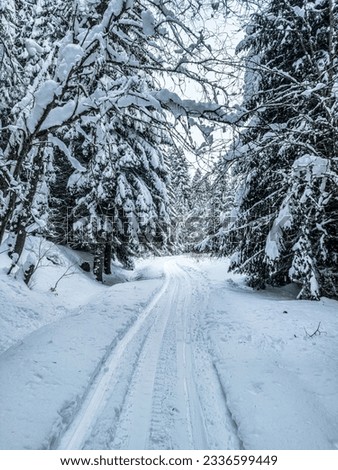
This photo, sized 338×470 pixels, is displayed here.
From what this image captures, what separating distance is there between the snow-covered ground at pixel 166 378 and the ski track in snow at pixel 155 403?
0.04 ft

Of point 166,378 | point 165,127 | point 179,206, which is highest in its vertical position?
point 179,206

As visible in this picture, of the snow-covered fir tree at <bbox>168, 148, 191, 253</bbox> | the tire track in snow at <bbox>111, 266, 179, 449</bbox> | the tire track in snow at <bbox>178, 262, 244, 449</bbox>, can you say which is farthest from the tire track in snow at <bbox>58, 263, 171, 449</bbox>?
the snow-covered fir tree at <bbox>168, 148, 191, 253</bbox>

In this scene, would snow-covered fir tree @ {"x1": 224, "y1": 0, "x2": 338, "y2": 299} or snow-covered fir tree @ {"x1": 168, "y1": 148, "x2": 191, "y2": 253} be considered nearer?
snow-covered fir tree @ {"x1": 224, "y1": 0, "x2": 338, "y2": 299}

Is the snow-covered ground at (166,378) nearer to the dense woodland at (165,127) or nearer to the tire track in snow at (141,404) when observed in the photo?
the tire track in snow at (141,404)

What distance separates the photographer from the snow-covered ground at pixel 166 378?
2664 millimetres

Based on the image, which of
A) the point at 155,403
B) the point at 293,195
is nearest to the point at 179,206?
the point at 293,195

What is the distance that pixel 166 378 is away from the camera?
3895 mm

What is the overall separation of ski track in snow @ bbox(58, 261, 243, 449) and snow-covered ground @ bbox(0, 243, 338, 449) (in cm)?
1

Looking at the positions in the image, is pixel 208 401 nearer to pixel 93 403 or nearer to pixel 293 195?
pixel 93 403

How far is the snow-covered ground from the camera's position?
8.74ft

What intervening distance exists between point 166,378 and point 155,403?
70 centimetres

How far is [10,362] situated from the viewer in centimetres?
392

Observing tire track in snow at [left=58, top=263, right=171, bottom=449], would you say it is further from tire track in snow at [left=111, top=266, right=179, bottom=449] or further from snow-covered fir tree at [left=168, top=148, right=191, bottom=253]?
snow-covered fir tree at [left=168, top=148, right=191, bottom=253]
